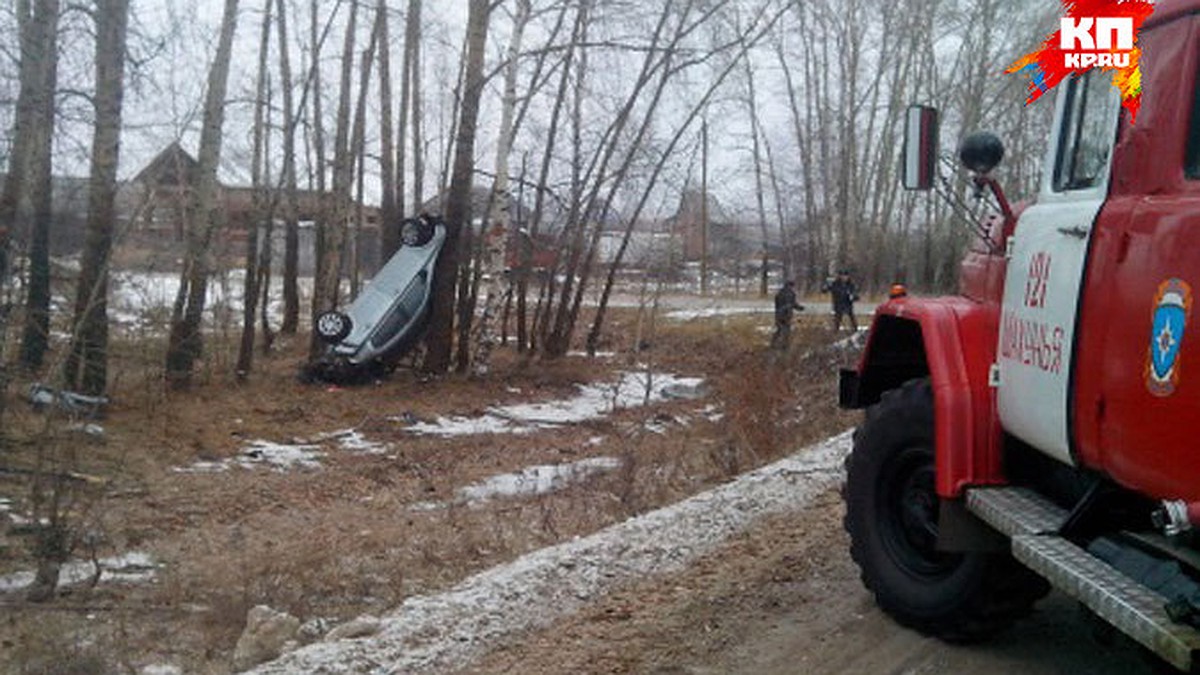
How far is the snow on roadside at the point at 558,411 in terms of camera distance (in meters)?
16.9

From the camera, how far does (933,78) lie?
1700 inches

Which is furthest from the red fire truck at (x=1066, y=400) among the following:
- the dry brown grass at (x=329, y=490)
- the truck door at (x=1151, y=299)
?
the dry brown grass at (x=329, y=490)

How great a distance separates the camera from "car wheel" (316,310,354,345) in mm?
18859

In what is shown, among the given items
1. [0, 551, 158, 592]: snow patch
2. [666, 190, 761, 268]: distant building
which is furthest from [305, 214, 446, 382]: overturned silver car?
[666, 190, 761, 268]: distant building

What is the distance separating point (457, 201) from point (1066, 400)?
17354mm

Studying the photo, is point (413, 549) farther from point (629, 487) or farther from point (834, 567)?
point (834, 567)

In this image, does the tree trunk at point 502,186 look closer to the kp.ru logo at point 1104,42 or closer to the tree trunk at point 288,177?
the tree trunk at point 288,177

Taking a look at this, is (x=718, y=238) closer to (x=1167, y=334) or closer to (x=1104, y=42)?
(x=1104, y=42)

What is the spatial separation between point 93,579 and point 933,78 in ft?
132

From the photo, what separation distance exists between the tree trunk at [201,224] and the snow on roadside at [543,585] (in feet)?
33.9

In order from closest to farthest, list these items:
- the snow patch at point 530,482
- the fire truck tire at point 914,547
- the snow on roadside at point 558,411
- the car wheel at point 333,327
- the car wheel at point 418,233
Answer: the fire truck tire at point 914,547 < the snow patch at point 530,482 < the snow on roadside at point 558,411 < the car wheel at point 333,327 < the car wheel at point 418,233

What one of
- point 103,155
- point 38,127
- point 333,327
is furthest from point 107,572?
point 333,327

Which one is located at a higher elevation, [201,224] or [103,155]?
[103,155]

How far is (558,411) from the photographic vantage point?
19.0 meters
